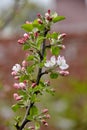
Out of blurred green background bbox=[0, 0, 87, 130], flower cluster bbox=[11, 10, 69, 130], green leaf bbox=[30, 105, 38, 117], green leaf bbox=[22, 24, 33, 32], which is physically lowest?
green leaf bbox=[30, 105, 38, 117]

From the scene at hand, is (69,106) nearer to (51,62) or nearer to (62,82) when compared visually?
(62,82)

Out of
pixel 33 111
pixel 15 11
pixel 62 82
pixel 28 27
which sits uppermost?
pixel 15 11

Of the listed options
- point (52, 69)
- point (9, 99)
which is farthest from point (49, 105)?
point (52, 69)

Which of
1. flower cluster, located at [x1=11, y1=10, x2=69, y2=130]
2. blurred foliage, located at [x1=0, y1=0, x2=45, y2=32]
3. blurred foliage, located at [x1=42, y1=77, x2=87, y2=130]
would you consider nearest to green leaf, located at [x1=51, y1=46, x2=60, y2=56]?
flower cluster, located at [x1=11, y1=10, x2=69, y2=130]

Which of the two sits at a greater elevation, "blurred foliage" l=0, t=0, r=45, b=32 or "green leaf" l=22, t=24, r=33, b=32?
"blurred foliage" l=0, t=0, r=45, b=32

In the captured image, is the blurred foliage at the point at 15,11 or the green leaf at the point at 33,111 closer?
the green leaf at the point at 33,111

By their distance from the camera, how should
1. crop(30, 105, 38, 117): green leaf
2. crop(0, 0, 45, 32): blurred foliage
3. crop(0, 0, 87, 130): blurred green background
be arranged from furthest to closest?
crop(0, 0, 87, 130): blurred green background → crop(0, 0, 45, 32): blurred foliage → crop(30, 105, 38, 117): green leaf

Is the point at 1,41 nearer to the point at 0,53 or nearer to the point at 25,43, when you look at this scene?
the point at 0,53

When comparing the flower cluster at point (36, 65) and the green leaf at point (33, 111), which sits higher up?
the flower cluster at point (36, 65)

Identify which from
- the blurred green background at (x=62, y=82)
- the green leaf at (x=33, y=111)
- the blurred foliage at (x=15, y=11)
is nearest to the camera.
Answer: the green leaf at (x=33, y=111)

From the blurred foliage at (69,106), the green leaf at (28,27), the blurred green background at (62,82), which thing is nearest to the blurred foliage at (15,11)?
the blurred green background at (62,82)

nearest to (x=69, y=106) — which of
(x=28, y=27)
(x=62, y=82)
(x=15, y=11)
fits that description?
(x=62, y=82)

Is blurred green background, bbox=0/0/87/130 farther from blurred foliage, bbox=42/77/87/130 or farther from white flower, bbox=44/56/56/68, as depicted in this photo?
white flower, bbox=44/56/56/68

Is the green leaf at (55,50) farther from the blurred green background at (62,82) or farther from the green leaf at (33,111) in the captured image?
the blurred green background at (62,82)
